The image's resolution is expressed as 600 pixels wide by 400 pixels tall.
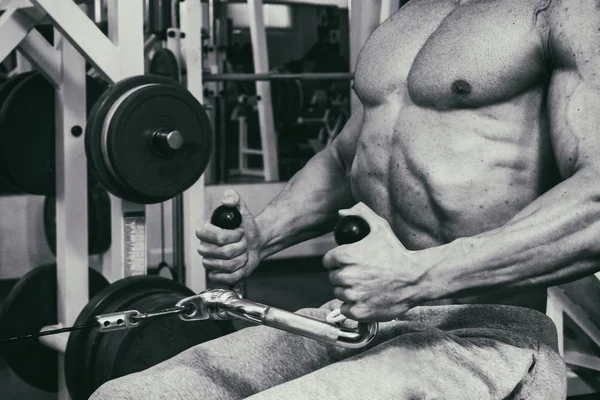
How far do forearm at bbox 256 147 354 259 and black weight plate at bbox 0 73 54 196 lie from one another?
105 cm

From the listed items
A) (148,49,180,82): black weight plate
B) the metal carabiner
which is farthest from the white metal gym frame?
the metal carabiner

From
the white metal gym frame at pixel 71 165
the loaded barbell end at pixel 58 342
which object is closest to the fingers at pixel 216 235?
the white metal gym frame at pixel 71 165

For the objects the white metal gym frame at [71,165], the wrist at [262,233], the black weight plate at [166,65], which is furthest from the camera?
the black weight plate at [166,65]

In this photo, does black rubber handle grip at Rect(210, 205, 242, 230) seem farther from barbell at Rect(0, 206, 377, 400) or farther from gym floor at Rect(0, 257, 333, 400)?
gym floor at Rect(0, 257, 333, 400)

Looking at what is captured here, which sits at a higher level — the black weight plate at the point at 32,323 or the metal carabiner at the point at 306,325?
the metal carabiner at the point at 306,325

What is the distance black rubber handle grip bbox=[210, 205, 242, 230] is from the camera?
1.12 meters

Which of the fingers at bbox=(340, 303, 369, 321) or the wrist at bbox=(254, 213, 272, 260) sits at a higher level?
the wrist at bbox=(254, 213, 272, 260)

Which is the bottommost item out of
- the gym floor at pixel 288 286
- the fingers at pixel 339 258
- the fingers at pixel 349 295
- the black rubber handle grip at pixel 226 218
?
the gym floor at pixel 288 286

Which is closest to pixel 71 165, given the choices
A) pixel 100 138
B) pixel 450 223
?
pixel 100 138

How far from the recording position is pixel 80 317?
75.4 inches

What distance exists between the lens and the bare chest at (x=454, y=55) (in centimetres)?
105

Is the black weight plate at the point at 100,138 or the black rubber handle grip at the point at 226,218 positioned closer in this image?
the black rubber handle grip at the point at 226,218

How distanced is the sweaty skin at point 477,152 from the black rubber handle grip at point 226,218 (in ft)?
0.53

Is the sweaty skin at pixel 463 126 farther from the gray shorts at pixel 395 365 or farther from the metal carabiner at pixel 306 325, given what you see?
the metal carabiner at pixel 306 325
